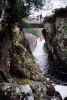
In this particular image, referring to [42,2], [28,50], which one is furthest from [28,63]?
[42,2]

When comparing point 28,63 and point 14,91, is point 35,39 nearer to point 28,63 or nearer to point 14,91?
point 28,63

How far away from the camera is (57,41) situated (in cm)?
188

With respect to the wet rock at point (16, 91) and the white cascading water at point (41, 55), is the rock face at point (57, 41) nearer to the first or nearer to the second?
the white cascading water at point (41, 55)

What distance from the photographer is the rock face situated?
1866 millimetres

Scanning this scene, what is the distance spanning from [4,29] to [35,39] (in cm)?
18

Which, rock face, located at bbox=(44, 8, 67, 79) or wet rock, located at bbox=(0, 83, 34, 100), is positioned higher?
rock face, located at bbox=(44, 8, 67, 79)

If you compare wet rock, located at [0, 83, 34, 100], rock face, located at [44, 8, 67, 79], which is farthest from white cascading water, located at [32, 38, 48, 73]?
wet rock, located at [0, 83, 34, 100]

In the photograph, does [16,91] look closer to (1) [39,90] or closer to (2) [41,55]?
(1) [39,90]

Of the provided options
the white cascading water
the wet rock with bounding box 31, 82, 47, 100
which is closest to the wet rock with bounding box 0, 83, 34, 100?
the wet rock with bounding box 31, 82, 47, 100

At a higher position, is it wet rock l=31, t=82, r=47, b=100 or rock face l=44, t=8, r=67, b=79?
rock face l=44, t=8, r=67, b=79

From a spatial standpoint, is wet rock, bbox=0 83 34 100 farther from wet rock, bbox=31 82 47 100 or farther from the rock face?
the rock face

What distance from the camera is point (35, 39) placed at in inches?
74.7

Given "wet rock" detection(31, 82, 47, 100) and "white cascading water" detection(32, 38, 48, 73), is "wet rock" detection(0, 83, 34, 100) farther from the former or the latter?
"white cascading water" detection(32, 38, 48, 73)

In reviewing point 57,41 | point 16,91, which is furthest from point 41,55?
point 16,91
